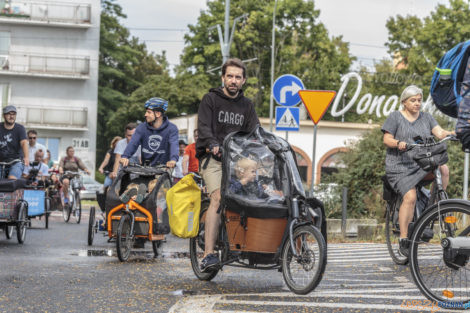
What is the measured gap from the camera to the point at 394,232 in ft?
30.5

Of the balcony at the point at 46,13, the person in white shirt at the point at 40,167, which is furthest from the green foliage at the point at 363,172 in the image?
the balcony at the point at 46,13

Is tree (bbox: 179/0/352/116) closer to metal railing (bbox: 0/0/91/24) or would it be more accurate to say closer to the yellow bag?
metal railing (bbox: 0/0/91/24)

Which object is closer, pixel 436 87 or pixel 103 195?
pixel 436 87

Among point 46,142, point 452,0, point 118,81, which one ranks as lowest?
point 46,142

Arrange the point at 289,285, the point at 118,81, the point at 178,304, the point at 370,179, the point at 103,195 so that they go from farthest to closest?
the point at 118,81, the point at 370,179, the point at 103,195, the point at 289,285, the point at 178,304

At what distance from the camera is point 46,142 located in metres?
56.8

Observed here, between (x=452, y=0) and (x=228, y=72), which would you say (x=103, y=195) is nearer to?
(x=228, y=72)

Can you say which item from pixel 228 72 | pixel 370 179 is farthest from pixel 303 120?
pixel 228 72

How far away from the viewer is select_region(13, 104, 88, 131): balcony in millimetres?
54938

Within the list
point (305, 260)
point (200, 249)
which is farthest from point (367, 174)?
point (305, 260)

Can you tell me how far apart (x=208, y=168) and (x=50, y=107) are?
49.8m

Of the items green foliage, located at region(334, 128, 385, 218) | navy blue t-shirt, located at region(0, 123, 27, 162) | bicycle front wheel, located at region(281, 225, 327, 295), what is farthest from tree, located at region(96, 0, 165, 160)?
bicycle front wheel, located at region(281, 225, 327, 295)

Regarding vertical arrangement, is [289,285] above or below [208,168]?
below

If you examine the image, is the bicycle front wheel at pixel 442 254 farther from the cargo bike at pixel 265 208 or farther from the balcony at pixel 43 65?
the balcony at pixel 43 65
